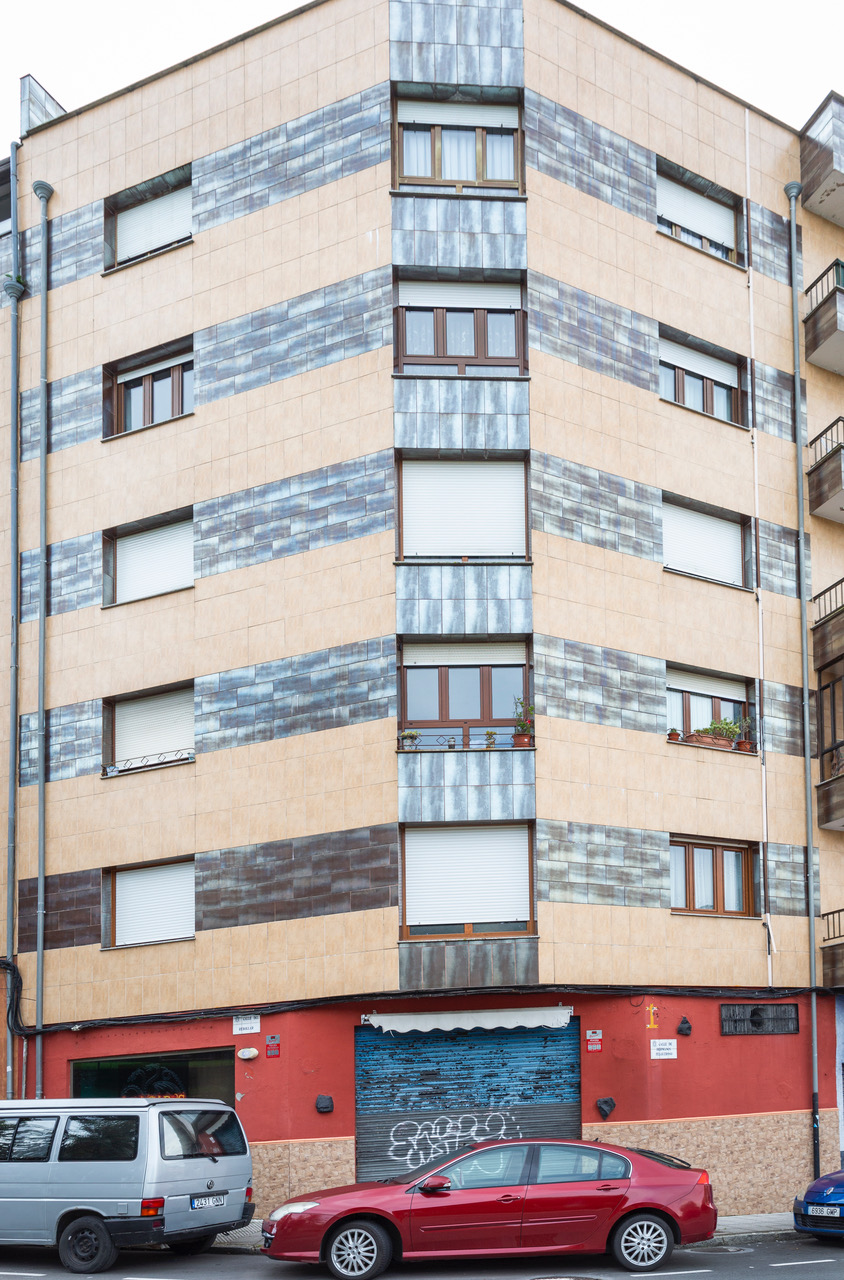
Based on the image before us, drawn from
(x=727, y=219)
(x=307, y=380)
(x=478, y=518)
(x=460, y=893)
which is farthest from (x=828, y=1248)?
(x=727, y=219)

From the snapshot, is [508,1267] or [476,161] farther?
[476,161]

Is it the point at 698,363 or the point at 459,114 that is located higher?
the point at 459,114

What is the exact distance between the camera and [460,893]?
64.8 feet

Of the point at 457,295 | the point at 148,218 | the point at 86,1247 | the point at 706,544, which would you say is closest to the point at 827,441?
the point at 706,544

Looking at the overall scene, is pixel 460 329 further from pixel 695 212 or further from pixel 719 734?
pixel 719 734

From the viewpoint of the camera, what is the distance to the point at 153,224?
24422 millimetres

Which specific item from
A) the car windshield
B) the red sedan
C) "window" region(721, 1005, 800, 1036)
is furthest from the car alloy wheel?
"window" region(721, 1005, 800, 1036)

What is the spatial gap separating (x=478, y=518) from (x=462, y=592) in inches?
52.9

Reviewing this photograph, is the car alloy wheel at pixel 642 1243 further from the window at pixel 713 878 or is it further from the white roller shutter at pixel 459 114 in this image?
the white roller shutter at pixel 459 114

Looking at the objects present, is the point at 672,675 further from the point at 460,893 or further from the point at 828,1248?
the point at 828,1248

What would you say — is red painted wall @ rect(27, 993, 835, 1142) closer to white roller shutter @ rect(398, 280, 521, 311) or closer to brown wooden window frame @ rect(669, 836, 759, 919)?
brown wooden window frame @ rect(669, 836, 759, 919)

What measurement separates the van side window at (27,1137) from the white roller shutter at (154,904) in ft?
16.9

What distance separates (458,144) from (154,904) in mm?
13111

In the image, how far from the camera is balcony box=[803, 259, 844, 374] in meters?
24.6
